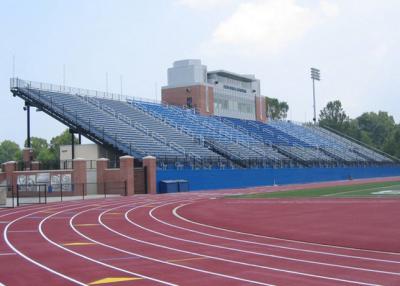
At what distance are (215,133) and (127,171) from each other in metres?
20.6

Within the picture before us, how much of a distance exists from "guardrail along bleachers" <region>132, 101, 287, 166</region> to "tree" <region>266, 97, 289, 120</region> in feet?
191

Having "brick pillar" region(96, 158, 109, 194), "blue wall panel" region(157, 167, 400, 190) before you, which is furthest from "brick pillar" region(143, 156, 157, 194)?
"brick pillar" region(96, 158, 109, 194)

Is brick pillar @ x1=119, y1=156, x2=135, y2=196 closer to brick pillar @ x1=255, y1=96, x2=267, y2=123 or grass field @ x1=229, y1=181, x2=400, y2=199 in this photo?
grass field @ x1=229, y1=181, x2=400, y2=199

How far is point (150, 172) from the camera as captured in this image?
44.0 m

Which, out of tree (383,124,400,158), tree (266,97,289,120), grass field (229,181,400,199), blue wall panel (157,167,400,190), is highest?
tree (266,97,289,120)

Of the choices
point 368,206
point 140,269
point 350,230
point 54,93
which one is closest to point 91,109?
point 54,93

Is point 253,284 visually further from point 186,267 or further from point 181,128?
point 181,128

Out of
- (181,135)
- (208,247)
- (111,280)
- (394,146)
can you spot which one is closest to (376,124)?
(394,146)

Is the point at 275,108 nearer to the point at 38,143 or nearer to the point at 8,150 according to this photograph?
the point at 38,143

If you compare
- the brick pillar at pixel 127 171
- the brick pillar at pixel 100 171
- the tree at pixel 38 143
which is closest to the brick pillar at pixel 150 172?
the brick pillar at pixel 127 171

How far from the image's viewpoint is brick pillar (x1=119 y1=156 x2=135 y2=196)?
139 ft

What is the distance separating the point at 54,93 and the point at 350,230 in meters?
37.8

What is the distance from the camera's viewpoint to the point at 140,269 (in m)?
11.6

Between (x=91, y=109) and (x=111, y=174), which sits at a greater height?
(x=91, y=109)
